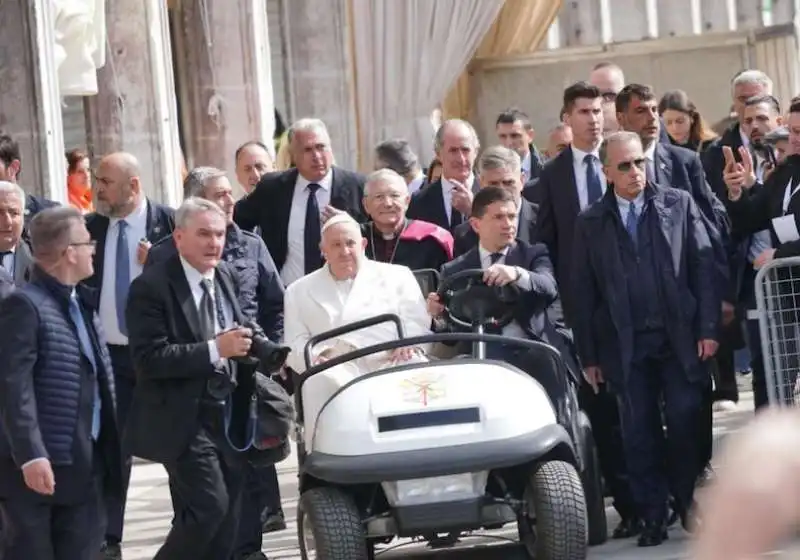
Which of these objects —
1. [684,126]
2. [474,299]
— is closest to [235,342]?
[474,299]

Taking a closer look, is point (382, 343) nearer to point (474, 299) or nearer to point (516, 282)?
point (474, 299)

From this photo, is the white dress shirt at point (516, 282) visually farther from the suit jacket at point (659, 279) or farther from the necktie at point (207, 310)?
the necktie at point (207, 310)

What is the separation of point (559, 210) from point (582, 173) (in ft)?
0.90

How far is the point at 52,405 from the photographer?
7.19 meters

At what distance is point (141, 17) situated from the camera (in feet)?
51.3

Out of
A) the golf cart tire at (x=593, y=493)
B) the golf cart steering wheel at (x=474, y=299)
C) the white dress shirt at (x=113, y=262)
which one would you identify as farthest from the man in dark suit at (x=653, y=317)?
the white dress shirt at (x=113, y=262)

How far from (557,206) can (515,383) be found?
7.76 ft

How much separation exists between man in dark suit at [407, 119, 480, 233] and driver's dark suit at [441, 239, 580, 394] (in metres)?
1.30

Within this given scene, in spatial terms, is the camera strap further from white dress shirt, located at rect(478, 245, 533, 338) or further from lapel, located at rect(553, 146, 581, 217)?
lapel, located at rect(553, 146, 581, 217)

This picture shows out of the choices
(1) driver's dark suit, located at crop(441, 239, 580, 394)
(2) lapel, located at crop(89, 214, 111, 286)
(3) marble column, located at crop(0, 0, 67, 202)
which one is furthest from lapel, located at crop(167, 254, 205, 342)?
(3) marble column, located at crop(0, 0, 67, 202)

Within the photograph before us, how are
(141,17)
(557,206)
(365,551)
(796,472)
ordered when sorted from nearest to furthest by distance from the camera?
1. (796,472)
2. (365,551)
3. (557,206)
4. (141,17)

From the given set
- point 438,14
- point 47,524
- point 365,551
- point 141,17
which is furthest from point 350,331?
point 438,14

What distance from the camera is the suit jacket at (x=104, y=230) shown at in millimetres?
10281

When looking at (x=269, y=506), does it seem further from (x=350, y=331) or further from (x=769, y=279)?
(x=769, y=279)
